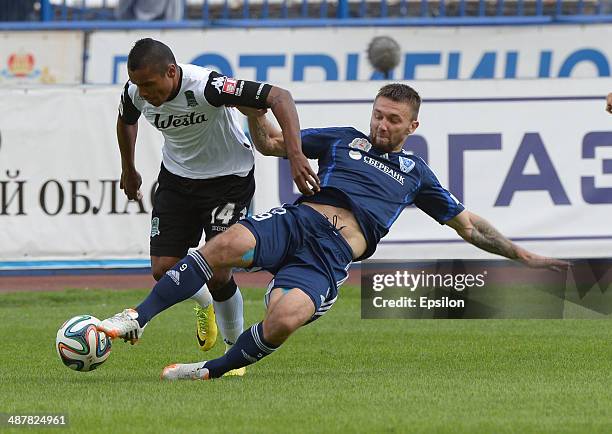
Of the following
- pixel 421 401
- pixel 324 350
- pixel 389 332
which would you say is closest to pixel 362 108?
pixel 389 332

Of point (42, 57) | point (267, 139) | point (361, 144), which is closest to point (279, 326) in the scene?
point (267, 139)

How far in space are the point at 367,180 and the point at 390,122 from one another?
359 mm

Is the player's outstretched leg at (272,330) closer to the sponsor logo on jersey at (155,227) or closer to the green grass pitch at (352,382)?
the green grass pitch at (352,382)

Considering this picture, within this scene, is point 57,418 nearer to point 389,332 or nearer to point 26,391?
point 26,391

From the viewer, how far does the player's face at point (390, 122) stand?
25.1ft

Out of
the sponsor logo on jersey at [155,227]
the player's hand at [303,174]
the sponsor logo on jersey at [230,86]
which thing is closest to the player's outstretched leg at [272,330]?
the player's hand at [303,174]

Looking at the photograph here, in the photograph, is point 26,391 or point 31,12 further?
point 31,12

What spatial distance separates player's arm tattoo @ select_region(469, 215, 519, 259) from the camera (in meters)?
7.95

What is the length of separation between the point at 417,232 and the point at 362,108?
1406 millimetres

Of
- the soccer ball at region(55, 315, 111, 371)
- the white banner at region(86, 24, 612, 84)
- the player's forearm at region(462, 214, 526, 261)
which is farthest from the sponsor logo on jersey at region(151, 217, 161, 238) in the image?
the white banner at region(86, 24, 612, 84)

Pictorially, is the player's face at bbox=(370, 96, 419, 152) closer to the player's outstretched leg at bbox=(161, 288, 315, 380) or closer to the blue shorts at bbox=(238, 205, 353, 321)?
the blue shorts at bbox=(238, 205, 353, 321)

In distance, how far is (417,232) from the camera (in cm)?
1382

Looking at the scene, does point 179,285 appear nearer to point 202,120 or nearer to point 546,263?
point 202,120

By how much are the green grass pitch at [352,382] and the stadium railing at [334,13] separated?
5343 mm
